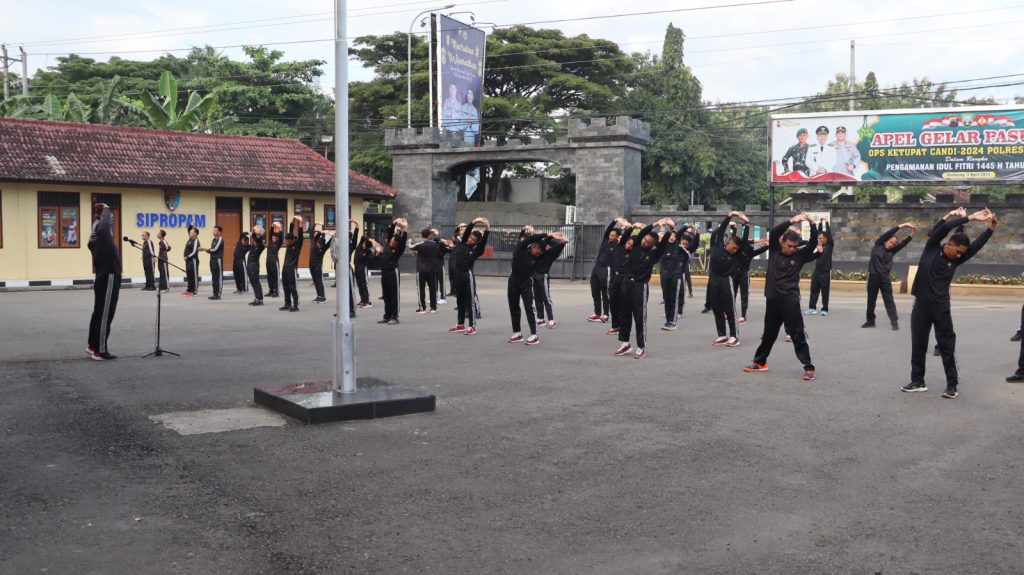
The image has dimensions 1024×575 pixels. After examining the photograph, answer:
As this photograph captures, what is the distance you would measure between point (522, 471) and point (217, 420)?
117 inches

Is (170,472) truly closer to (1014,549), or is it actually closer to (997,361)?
(1014,549)

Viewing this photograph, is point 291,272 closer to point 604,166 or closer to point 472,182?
point 604,166

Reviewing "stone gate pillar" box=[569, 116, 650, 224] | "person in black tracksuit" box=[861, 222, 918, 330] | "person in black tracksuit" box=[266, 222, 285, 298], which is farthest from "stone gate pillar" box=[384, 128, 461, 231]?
"person in black tracksuit" box=[861, 222, 918, 330]

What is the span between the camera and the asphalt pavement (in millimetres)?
4867

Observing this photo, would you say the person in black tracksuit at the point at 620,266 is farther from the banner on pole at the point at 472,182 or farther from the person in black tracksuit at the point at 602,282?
the banner on pole at the point at 472,182

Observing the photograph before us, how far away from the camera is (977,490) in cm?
611

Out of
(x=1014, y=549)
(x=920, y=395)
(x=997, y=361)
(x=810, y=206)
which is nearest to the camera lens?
(x=1014, y=549)

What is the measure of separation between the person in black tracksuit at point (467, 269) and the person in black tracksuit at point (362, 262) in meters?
3.53

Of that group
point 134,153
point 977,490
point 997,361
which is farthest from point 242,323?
point 134,153

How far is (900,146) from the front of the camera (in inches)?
1151

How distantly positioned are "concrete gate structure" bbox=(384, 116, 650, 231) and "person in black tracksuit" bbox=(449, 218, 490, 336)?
18692mm

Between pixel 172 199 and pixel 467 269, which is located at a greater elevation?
pixel 172 199

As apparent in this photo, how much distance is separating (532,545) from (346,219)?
168 inches

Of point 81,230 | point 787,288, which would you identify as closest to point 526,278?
point 787,288
